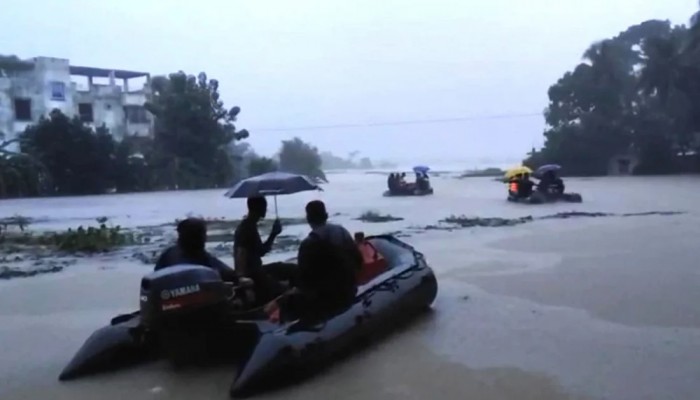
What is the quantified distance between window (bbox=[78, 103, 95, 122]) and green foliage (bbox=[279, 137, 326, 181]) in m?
14.3

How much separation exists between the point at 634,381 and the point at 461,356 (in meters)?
1.46

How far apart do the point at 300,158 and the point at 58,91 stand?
19.3 m

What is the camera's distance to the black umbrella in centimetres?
933

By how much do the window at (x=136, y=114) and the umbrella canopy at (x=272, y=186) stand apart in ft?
149

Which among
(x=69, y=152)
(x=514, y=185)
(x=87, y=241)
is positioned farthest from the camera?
(x=69, y=152)

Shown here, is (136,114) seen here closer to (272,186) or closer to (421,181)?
(421,181)

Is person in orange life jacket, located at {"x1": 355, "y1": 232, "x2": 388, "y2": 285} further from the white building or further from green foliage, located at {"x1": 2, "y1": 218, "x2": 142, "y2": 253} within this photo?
the white building

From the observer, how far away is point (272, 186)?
9383 millimetres

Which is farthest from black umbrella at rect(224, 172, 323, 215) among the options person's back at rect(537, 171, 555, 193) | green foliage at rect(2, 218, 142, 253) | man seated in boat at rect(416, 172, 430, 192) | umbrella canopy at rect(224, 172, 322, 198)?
man seated in boat at rect(416, 172, 430, 192)

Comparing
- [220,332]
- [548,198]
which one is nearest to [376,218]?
[548,198]

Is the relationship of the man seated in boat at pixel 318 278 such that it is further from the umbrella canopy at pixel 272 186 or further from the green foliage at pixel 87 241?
the green foliage at pixel 87 241

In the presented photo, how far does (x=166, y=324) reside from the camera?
586 centimetres

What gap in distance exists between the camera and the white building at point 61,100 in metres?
47.5

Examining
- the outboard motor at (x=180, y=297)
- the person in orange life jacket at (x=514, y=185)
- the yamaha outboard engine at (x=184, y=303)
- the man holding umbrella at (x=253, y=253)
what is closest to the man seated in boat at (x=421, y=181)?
the person in orange life jacket at (x=514, y=185)
